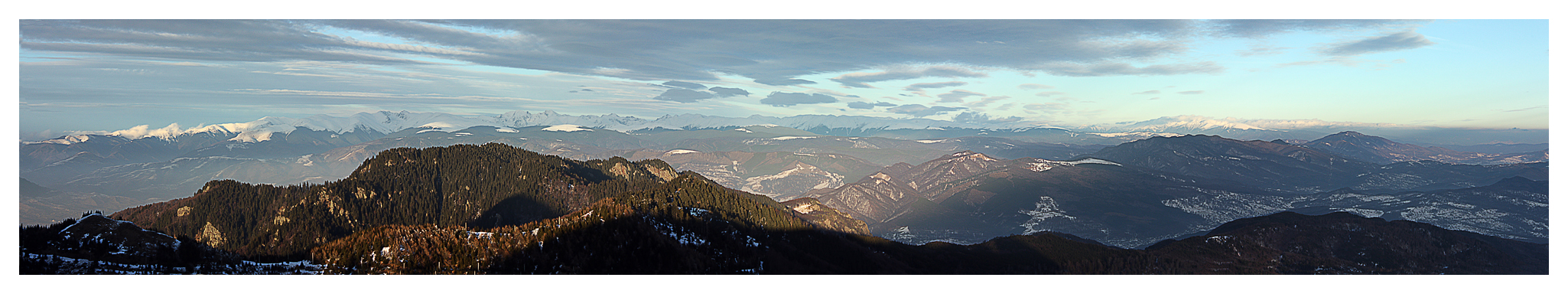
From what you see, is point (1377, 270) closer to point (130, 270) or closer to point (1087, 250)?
point (1087, 250)

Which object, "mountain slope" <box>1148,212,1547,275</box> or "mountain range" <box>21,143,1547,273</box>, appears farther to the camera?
"mountain slope" <box>1148,212,1547,275</box>

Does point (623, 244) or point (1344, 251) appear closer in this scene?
point (623, 244)

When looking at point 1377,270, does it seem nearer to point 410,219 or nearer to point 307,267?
point 307,267

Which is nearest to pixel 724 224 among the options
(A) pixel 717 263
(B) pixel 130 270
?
(A) pixel 717 263

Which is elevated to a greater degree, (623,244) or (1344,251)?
(623,244)

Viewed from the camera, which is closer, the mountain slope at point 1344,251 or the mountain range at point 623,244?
the mountain range at point 623,244

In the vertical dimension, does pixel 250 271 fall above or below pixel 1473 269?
above

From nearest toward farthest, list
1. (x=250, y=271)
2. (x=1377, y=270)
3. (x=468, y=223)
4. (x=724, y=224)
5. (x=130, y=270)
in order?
(x=130, y=270) → (x=250, y=271) → (x=724, y=224) → (x=1377, y=270) → (x=468, y=223)

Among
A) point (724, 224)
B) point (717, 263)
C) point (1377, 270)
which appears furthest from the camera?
point (1377, 270)

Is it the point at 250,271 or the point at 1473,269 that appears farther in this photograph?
the point at 1473,269

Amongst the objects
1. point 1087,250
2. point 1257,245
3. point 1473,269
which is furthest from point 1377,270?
point 1087,250
